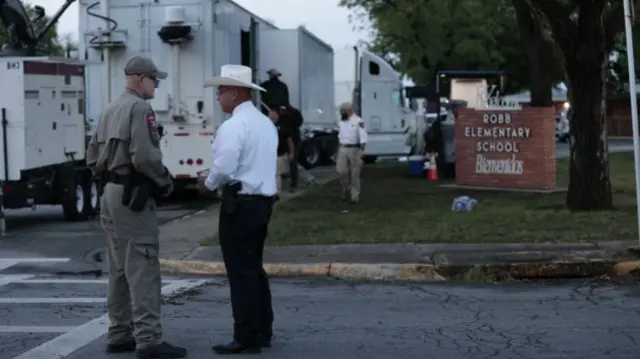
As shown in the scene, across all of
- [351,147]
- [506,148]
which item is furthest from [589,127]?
[506,148]

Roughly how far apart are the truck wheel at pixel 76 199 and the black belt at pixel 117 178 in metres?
10.3

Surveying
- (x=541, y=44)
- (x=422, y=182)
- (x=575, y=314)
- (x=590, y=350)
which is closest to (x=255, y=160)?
(x=590, y=350)

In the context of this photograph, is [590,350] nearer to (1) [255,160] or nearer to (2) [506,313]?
(2) [506,313]

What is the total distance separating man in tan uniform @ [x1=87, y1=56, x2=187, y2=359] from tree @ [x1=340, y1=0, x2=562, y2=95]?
1066 inches

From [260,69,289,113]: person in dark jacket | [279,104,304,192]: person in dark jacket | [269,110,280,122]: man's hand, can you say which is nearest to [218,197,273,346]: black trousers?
[269,110,280,122]: man's hand

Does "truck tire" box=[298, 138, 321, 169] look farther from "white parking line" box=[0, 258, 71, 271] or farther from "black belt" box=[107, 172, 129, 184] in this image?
"black belt" box=[107, 172, 129, 184]

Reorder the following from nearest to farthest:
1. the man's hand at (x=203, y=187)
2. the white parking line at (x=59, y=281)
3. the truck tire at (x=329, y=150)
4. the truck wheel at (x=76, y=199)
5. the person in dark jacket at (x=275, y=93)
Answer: the man's hand at (x=203, y=187) → the white parking line at (x=59, y=281) → the truck wheel at (x=76, y=199) → the person in dark jacket at (x=275, y=93) → the truck tire at (x=329, y=150)

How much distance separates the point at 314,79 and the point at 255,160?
67.0 feet

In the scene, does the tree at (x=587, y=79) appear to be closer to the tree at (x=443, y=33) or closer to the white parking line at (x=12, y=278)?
the white parking line at (x=12, y=278)

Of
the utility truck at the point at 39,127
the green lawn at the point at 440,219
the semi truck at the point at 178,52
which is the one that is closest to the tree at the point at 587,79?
the green lawn at the point at 440,219

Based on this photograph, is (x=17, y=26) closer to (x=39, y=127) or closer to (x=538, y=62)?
(x=39, y=127)

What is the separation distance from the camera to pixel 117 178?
7270 mm

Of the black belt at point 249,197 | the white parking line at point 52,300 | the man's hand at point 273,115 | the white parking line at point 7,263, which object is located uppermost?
the man's hand at point 273,115

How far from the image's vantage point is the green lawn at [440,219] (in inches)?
540
